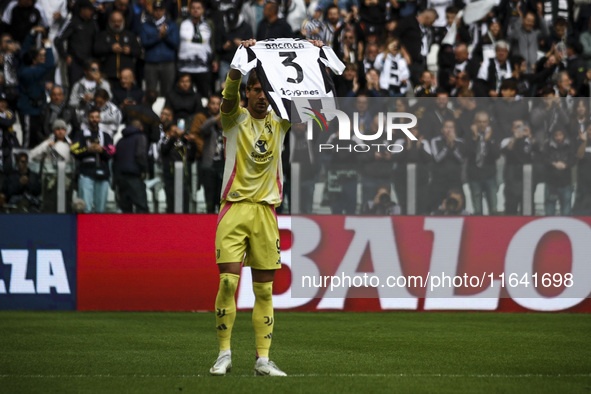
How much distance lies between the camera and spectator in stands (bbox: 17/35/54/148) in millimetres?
17328

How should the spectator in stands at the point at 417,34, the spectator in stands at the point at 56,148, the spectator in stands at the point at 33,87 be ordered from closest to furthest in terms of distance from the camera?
the spectator in stands at the point at 56,148
the spectator in stands at the point at 33,87
the spectator in stands at the point at 417,34

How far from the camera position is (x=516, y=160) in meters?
14.1

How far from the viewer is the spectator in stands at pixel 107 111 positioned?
16266 mm

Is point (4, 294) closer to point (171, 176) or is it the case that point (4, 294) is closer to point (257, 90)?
point (171, 176)

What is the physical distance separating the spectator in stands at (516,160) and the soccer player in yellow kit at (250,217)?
22.9 feet

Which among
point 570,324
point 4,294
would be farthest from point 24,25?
point 570,324

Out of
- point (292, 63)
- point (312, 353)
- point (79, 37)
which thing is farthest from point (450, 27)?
point (292, 63)

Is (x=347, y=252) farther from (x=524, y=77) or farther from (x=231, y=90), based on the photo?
(x=231, y=90)

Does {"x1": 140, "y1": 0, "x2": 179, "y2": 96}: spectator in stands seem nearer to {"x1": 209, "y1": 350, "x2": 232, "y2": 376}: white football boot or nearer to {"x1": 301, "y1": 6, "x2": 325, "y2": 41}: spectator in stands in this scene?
{"x1": 301, "y1": 6, "x2": 325, "y2": 41}: spectator in stands

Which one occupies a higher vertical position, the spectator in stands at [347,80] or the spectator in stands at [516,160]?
the spectator in stands at [347,80]

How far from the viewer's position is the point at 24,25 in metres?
18.8

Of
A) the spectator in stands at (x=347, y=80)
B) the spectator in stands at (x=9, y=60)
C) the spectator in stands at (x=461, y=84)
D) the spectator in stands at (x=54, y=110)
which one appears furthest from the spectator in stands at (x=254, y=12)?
the spectator in stands at (x=9, y=60)

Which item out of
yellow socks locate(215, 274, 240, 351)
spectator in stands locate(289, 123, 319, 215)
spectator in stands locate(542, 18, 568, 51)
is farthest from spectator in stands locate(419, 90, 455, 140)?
yellow socks locate(215, 274, 240, 351)

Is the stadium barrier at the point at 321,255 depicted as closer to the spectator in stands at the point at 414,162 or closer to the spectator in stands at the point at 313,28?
the spectator in stands at the point at 414,162
